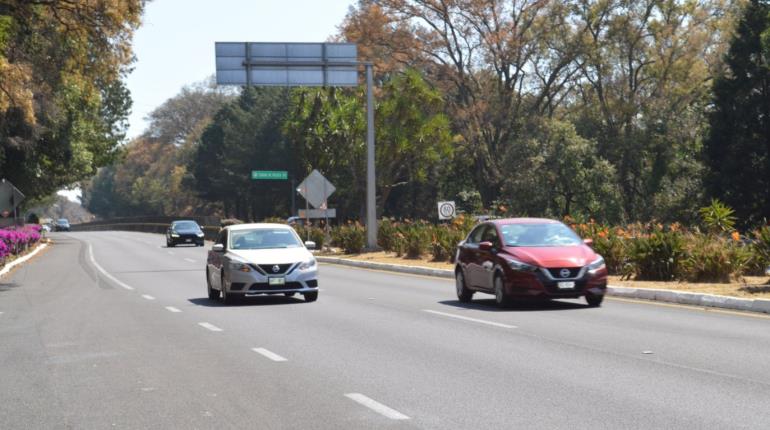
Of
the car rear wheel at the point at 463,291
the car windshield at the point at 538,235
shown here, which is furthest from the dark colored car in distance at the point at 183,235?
the car windshield at the point at 538,235

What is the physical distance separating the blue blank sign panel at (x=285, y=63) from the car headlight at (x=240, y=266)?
66.3ft

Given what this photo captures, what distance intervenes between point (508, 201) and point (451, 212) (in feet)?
86.9

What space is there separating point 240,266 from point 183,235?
42400 millimetres

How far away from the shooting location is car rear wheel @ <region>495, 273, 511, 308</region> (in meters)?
17.9

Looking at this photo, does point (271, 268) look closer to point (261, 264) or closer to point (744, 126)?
point (261, 264)

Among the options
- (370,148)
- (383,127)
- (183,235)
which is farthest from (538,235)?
(183,235)

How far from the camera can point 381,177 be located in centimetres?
6450

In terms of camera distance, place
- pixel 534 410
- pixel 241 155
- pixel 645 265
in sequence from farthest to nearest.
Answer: pixel 241 155 → pixel 645 265 → pixel 534 410

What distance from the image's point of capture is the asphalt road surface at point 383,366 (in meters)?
7.93

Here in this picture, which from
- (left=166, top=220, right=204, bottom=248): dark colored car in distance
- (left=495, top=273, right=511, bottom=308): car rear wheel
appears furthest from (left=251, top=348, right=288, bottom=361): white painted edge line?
(left=166, top=220, right=204, bottom=248): dark colored car in distance

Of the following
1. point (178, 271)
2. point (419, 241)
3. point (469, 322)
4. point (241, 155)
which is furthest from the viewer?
point (241, 155)

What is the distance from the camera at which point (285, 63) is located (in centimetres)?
3916

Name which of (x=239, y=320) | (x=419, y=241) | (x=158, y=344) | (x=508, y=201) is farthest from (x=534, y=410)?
(x=508, y=201)

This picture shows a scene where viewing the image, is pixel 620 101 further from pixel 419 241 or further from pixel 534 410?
pixel 534 410
